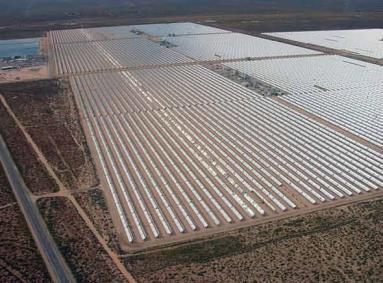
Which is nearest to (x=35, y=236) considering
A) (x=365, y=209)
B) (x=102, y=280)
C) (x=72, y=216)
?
(x=72, y=216)

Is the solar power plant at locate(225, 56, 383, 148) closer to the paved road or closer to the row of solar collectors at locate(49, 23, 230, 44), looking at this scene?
the paved road

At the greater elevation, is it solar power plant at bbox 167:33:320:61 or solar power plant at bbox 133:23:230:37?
solar power plant at bbox 133:23:230:37

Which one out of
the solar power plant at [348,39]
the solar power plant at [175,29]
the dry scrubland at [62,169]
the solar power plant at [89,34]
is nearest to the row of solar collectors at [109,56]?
the solar power plant at [89,34]

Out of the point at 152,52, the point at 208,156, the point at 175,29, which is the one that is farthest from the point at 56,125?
the point at 175,29

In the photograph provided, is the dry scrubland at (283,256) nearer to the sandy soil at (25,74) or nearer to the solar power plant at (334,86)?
the solar power plant at (334,86)

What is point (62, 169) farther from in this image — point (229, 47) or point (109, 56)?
point (229, 47)

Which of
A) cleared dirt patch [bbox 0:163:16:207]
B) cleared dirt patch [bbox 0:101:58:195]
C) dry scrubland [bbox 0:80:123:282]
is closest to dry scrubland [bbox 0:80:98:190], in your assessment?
dry scrubland [bbox 0:80:123:282]
